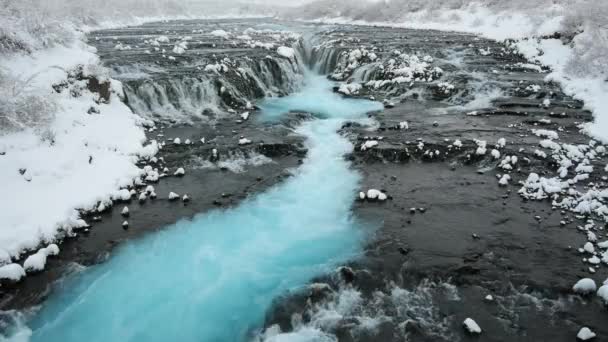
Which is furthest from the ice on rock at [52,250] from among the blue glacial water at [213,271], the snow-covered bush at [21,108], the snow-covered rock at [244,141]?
the snow-covered rock at [244,141]

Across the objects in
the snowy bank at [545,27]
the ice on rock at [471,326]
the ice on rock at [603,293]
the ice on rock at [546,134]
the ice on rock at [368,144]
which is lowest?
the ice on rock at [471,326]

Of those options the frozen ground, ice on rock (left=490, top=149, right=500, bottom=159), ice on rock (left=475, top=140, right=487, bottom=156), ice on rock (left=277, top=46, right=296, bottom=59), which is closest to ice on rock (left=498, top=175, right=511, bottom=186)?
the frozen ground

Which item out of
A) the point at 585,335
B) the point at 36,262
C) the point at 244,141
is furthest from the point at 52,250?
the point at 585,335

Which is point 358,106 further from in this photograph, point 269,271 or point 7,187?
point 7,187

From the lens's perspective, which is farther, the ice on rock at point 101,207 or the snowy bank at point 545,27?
the snowy bank at point 545,27

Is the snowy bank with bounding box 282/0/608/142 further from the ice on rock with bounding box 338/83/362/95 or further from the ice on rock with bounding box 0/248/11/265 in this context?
the ice on rock with bounding box 0/248/11/265

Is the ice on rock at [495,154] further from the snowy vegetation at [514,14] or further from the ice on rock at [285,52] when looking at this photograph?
the ice on rock at [285,52]

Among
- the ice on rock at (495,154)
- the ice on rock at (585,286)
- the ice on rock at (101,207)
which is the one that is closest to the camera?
the ice on rock at (585,286)
